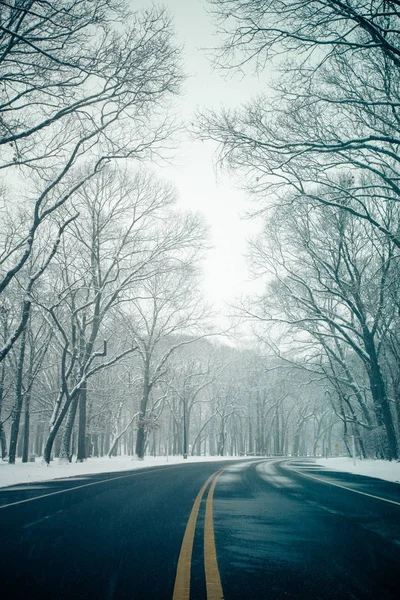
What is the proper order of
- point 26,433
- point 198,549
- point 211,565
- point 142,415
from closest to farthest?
point 211,565 < point 198,549 < point 26,433 < point 142,415

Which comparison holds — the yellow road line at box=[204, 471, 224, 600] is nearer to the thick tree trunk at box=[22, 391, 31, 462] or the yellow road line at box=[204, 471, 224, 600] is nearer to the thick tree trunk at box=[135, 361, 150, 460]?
the thick tree trunk at box=[22, 391, 31, 462]

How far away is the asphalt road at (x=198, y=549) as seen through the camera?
3.38 meters

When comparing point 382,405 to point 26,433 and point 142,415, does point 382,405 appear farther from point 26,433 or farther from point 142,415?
point 26,433

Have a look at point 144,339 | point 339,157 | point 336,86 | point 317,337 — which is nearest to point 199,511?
point 339,157

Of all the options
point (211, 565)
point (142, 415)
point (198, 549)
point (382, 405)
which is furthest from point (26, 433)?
point (211, 565)

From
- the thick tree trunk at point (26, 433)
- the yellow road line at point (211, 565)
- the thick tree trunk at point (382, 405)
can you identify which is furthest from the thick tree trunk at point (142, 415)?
the yellow road line at point (211, 565)

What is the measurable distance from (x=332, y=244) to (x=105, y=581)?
68.6 ft

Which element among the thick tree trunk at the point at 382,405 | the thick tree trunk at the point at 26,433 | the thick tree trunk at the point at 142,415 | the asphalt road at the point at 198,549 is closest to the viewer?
the asphalt road at the point at 198,549

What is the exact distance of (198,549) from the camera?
457 centimetres

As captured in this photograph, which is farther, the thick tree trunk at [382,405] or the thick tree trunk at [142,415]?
the thick tree trunk at [142,415]

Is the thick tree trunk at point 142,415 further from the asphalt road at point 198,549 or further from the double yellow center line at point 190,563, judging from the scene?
the double yellow center line at point 190,563

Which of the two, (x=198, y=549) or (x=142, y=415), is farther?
(x=142, y=415)

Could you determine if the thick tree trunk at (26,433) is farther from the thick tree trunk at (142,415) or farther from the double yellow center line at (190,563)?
the double yellow center line at (190,563)

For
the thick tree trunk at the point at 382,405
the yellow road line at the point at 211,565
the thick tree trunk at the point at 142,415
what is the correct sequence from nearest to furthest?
the yellow road line at the point at 211,565
the thick tree trunk at the point at 382,405
the thick tree trunk at the point at 142,415
